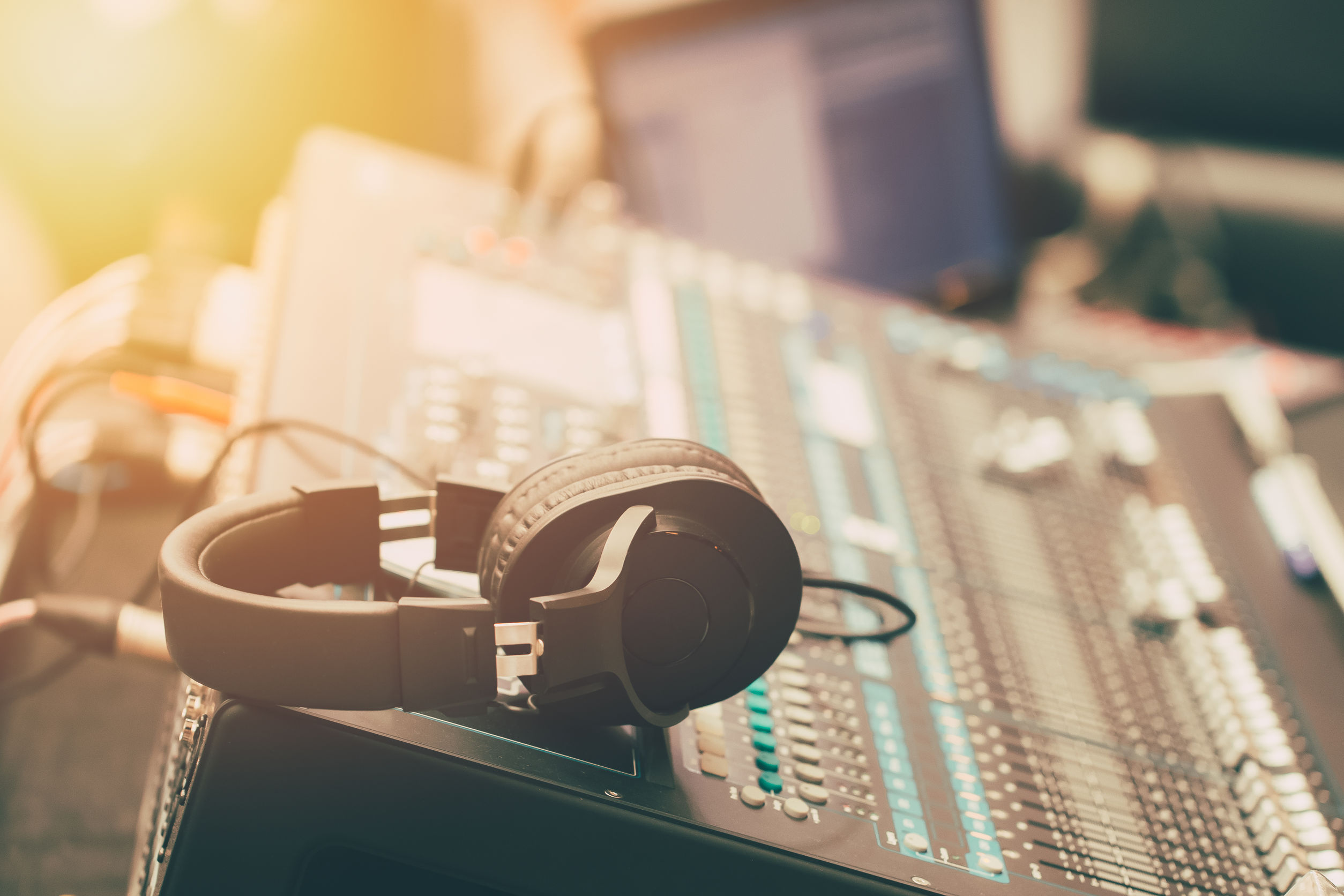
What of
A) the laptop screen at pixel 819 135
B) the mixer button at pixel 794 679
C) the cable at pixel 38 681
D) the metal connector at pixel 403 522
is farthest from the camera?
the laptop screen at pixel 819 135

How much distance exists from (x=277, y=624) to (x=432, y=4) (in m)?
1.14

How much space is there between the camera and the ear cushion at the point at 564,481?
447 millimetres

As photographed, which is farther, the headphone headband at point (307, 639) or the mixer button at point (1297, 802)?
the mixer button at point (1297, 802)

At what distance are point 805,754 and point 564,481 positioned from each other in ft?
0.77

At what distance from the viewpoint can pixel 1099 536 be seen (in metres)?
0.93

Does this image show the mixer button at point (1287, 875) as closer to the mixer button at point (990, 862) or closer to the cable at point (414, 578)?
the mixer button at point (990, 862)

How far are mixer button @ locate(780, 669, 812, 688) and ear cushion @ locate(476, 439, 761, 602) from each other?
173 mm

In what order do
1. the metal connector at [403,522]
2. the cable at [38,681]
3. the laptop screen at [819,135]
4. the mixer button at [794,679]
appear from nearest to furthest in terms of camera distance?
the metal connector at [403,522] < the mixer button at [794,679] < the cable at [38,681] < the laptop screen at [819,135]

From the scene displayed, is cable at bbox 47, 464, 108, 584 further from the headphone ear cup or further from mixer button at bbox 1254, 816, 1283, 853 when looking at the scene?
mixer button at bbox 1254, 816, 1283, 853

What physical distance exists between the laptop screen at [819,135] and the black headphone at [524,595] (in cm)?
67

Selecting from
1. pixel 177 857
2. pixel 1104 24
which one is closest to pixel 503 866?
pixel 177 857

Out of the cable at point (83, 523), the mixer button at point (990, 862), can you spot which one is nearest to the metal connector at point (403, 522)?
the mixer button at point (990, 862)

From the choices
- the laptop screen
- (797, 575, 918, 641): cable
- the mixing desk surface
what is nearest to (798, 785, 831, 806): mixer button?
the mixing desk surface

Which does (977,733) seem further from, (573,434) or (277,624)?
(277,624)
